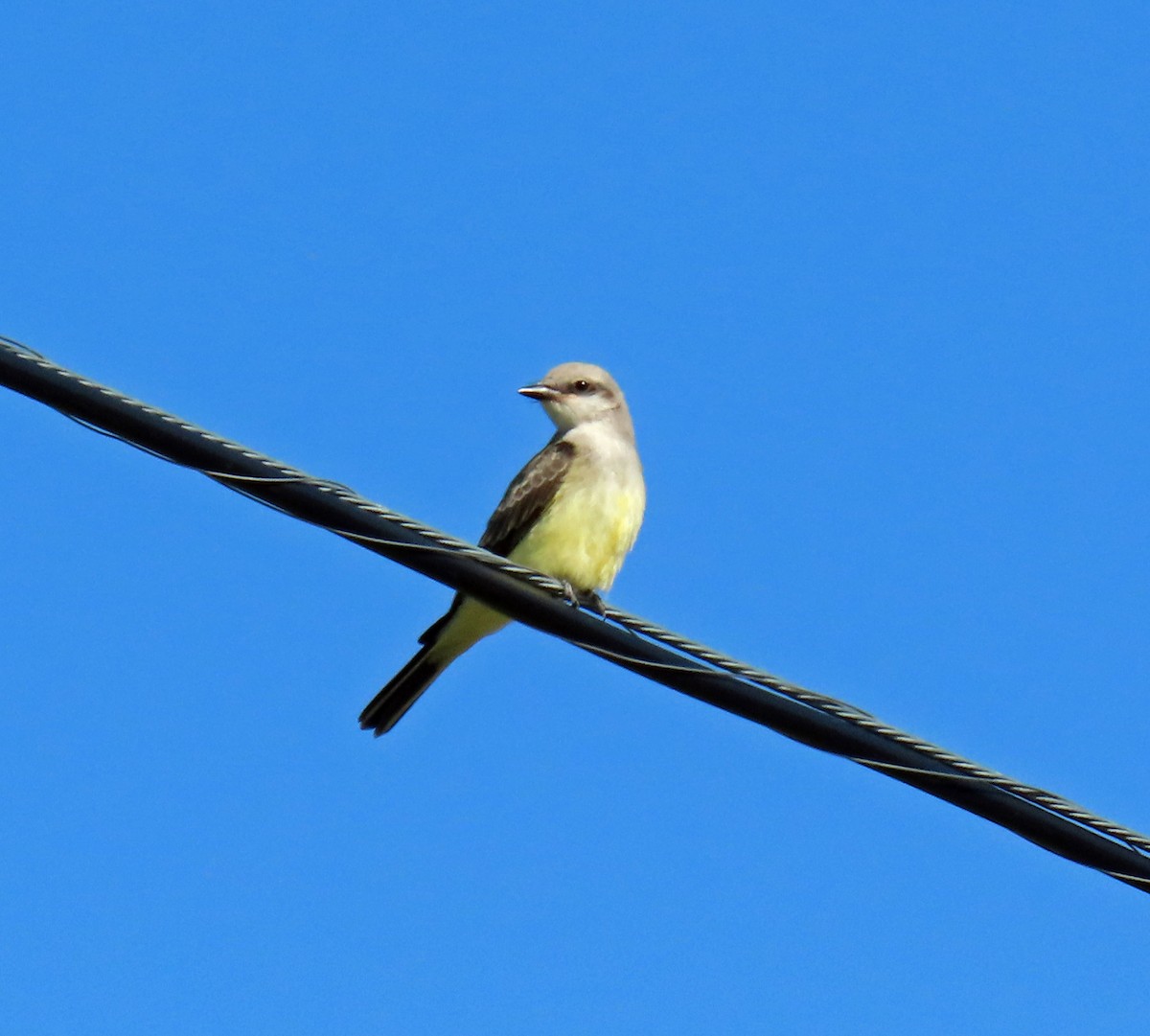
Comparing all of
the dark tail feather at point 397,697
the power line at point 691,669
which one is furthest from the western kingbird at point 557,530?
the power line at point 691,669

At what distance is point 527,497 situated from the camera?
9.48 m

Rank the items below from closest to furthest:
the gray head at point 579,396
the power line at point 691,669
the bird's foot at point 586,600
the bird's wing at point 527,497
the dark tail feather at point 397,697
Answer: the power line at point 691,669
the bird's foot at point 586,600
the dark tail feather at point 397,697
the bird's wing at point 527,497
the gray head at point 579,396

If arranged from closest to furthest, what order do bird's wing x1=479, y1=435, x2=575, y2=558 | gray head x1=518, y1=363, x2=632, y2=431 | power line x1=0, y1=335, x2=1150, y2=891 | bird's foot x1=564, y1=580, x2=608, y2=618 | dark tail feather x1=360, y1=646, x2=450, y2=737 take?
power line x1=0, y1=335, x2=1150, y2=891 → bird's foot x1=564, y1=580, x2=608, y2=618 → dark tail feather x1=360, y1=646, x2=450, y2=737 → bird's wing x1=479, y1=435, x2=575, y2=558 → gray head x1=518, y1=363, x2=632, y2=431

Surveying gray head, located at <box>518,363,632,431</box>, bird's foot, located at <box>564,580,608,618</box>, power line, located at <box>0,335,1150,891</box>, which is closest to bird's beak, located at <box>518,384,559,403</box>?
gray head, located at <box>518,363,632,431</box>

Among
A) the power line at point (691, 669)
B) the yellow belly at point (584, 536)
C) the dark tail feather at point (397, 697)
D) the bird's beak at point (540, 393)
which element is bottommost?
the power line at point (691, 669)

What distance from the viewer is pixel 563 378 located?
1030cm

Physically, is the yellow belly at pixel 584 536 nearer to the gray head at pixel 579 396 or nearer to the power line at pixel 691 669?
the gray head at pixel 579 396

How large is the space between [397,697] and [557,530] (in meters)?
1.15

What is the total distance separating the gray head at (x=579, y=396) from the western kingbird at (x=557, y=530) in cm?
18

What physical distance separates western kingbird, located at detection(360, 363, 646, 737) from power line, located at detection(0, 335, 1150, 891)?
3077 millimetres

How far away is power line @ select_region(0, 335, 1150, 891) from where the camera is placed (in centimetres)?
547

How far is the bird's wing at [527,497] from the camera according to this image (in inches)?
372

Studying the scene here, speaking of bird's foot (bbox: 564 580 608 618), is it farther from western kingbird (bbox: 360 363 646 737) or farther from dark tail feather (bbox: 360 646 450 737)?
dark tail feather (bbox: 360 646 450 737)

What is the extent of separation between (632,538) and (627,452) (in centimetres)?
57
